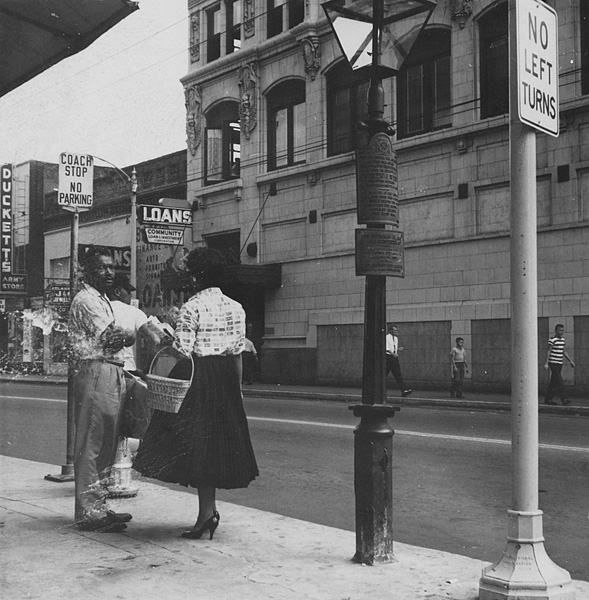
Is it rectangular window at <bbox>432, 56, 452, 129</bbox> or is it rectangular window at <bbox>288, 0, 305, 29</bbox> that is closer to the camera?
rectangular window at <bbox>432, 56, 452, 129</bbox>

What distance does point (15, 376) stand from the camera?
3061 cm

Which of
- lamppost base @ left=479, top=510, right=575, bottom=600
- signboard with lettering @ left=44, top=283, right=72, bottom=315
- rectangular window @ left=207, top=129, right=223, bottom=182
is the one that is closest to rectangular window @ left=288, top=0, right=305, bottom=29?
rectangular window @ left=207, top=129, right=223, bottom=182

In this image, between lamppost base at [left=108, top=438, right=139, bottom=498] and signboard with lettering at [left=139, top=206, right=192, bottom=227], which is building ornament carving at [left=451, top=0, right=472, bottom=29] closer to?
signboard with lettering at [left=139, top=206, right=192, bottom=227]

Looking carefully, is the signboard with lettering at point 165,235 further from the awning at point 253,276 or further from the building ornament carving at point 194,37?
the building ornament carving at point 194,37

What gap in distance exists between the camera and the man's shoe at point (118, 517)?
19.6 ft

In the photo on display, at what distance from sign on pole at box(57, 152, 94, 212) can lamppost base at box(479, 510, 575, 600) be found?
5546 mm

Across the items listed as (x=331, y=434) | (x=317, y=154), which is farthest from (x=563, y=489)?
(x=317, y=154)

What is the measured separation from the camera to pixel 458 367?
20.1 metres

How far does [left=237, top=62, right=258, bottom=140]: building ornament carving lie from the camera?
28234 millimetres

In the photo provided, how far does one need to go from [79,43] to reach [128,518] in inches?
127

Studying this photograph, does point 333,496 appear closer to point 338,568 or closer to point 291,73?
point 338,568

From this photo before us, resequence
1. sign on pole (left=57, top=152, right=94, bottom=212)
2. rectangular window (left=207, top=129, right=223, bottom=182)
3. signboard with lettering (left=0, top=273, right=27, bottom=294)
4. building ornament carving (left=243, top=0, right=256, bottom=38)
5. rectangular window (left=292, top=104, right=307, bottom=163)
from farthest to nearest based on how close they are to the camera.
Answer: rectangular window (left=207, top=129, right=223, bottom=182)
building ornament carving (left=243, top=0, right=256, bottom=38)
rectangular window (left=292, top=104, right=307, bottom=163)
signboard with lettering (left=0, top=273, right=27, bottom=294)
sign on pole (left=57, top=152, right=94, bottom=212)

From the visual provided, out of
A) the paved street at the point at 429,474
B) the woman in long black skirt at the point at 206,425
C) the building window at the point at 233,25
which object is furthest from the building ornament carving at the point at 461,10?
the woman in long black skirt at the point at 206,425

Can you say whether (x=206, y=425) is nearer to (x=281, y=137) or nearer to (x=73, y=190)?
(x=73, y=190)
